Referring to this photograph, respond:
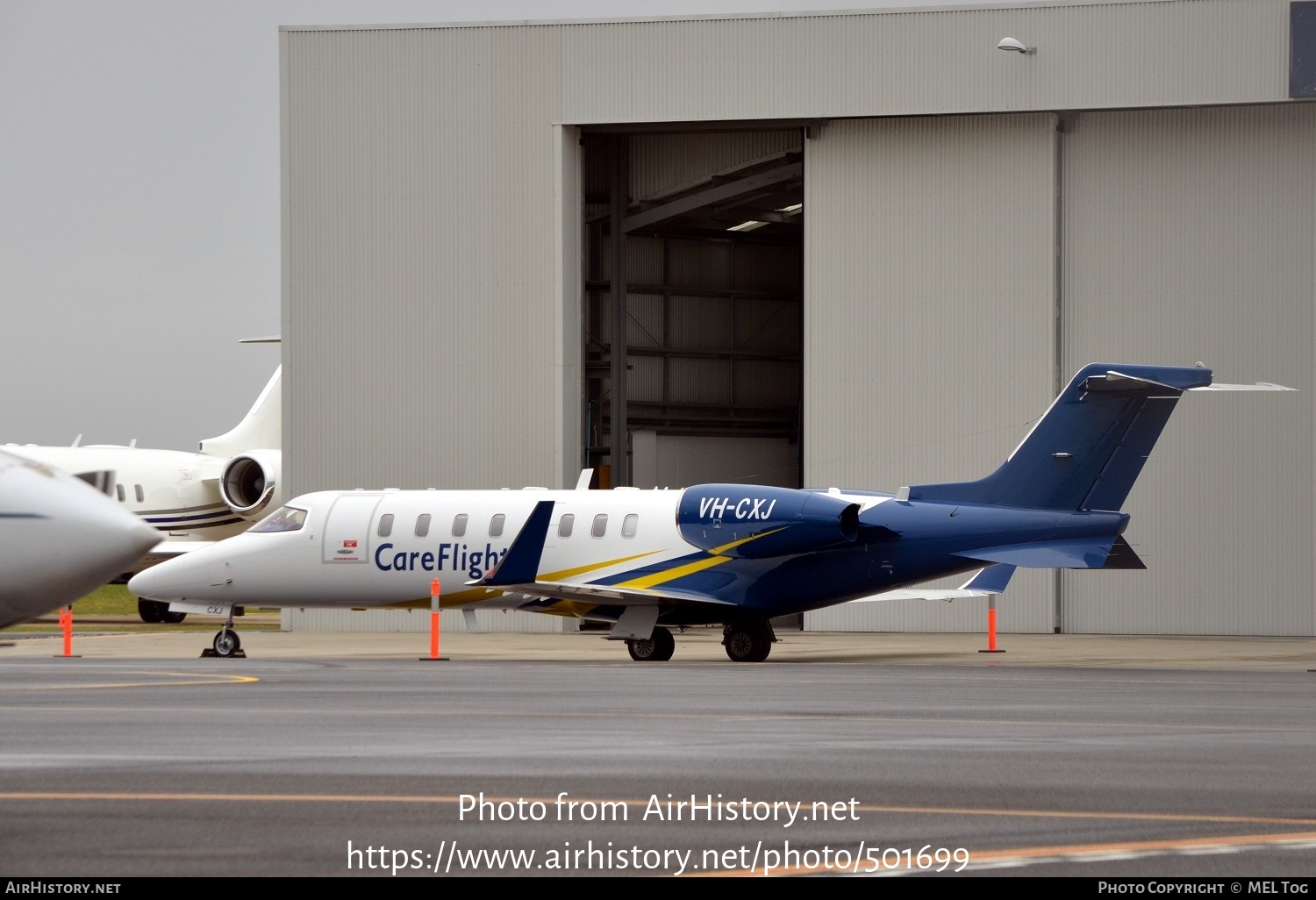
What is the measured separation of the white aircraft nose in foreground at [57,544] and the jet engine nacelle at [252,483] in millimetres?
38678

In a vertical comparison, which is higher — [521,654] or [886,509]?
[886,509]

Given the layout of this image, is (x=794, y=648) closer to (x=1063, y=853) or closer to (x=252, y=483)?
(x=252, y=483)

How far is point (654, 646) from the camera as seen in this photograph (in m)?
25.3

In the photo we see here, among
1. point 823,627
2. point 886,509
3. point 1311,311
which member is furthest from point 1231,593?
point 886,509

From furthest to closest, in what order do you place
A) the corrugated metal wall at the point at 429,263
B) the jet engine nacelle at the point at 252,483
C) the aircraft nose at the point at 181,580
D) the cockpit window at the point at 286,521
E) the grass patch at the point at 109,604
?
the grass patch at the point at 109,604 → the jet engine nacelle at the point at 252,483 → the corrugated metal wall at the point at 429,263 → the cockpit window at the point at 286,521 → the aircraft nose at the point at 181,580

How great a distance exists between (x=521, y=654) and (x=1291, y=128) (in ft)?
62.1

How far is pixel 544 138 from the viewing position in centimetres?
3688

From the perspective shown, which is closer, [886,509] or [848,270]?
[886,509]

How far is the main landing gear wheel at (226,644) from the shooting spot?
25891 millimetres

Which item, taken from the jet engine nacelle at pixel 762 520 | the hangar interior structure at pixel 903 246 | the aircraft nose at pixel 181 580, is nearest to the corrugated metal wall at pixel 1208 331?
the hangar interior structure at pixel 903 246

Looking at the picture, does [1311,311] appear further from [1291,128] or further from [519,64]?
[519,64]

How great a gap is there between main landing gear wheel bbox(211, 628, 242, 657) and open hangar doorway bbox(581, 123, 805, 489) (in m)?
15.9

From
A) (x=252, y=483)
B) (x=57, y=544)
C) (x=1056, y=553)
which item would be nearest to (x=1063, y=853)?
(x=57, y=544)

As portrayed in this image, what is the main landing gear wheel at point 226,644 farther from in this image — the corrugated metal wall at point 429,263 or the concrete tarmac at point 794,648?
the corrugated metal wall at point 429,263
